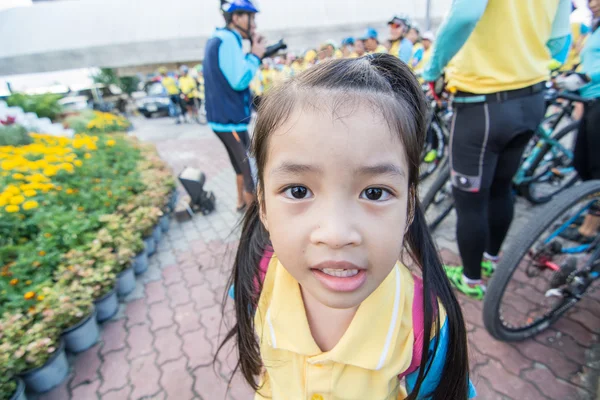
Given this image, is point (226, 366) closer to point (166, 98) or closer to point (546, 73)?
point (546, 73)

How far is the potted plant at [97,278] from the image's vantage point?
2420mm

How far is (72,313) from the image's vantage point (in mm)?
2131

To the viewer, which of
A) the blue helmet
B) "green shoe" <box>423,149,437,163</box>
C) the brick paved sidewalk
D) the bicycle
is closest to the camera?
the brick paved sidewalk

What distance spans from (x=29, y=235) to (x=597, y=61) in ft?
15.2

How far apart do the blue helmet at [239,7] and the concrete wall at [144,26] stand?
17319 mm

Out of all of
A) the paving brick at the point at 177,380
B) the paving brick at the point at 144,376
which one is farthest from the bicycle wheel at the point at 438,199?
the paving brick at the point at 144,376

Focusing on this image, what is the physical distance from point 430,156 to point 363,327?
3538mm

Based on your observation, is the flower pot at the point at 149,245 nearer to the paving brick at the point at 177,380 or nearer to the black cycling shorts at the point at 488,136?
the paving brick at the point at 177,380

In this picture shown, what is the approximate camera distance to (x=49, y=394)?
2.00m

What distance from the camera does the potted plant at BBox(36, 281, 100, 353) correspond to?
210cm

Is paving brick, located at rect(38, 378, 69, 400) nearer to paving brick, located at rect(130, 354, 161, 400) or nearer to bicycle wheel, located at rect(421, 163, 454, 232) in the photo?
paving brick, located at rect(130, 354, 161, 400)

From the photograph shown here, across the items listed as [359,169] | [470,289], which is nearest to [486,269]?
[470,289]

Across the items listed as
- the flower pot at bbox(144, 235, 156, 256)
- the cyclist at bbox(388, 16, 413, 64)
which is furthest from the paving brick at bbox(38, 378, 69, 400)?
the cyclist at bbox(388, 16, 413, 64)

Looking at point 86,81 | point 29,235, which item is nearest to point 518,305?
point 29,235
